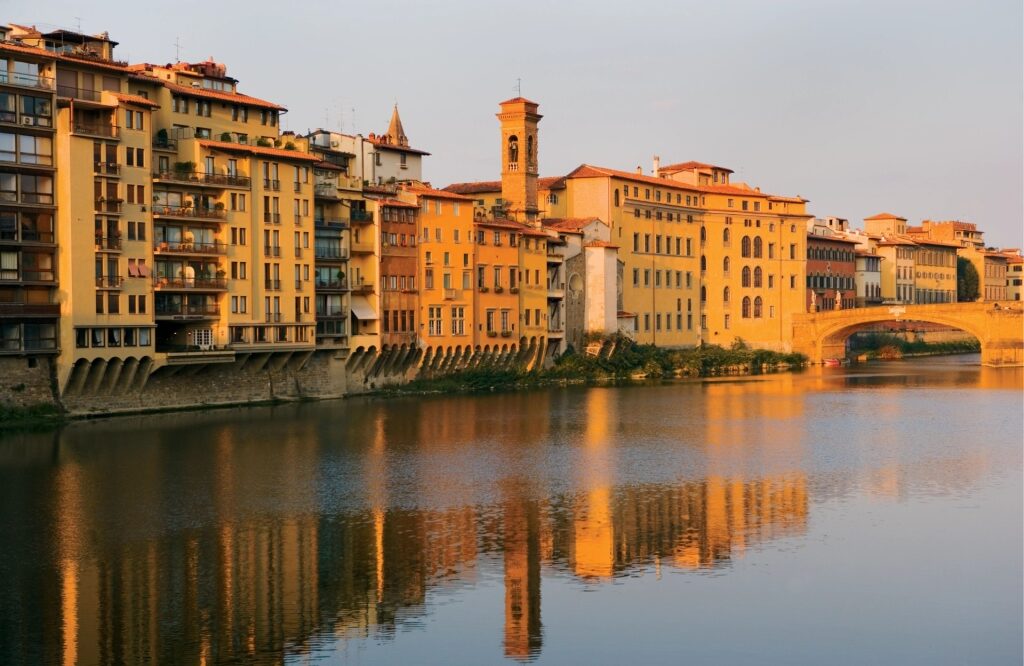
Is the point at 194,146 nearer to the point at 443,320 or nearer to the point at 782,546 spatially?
the point at 443,320

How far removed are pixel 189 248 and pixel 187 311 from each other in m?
2.88

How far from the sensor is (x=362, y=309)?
233 feet

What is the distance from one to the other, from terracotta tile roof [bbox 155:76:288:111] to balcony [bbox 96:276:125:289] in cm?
972

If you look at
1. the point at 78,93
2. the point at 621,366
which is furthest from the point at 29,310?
the point at 621,366

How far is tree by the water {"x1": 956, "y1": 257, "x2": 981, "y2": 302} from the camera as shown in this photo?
155625mm

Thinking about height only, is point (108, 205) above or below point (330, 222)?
below

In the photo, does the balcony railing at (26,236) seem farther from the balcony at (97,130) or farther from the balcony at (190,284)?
the balcony at (190,284)

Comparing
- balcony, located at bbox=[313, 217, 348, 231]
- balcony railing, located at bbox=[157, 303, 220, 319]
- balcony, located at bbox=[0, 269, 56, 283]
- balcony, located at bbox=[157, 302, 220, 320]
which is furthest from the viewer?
balcony, located at bbox=[313, 217, 348, 231]

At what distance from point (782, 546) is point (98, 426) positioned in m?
31.0

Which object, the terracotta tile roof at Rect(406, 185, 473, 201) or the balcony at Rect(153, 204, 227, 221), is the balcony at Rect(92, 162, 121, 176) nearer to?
the balcony at Rect(153, 204, 227, 221)

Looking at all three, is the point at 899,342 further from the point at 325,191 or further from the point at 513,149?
Answer: the point at 325,191

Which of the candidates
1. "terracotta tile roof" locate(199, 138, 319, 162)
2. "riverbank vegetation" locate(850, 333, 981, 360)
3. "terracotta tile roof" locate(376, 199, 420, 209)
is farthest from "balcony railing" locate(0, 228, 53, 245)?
"riverbank vegetation" locate(850, 333, 981, 360)

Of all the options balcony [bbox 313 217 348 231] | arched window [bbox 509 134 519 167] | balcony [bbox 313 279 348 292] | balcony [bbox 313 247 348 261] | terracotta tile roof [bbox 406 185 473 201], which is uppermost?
arched window [bbox 509 134 519 167]

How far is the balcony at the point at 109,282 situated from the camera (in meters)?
56.5
